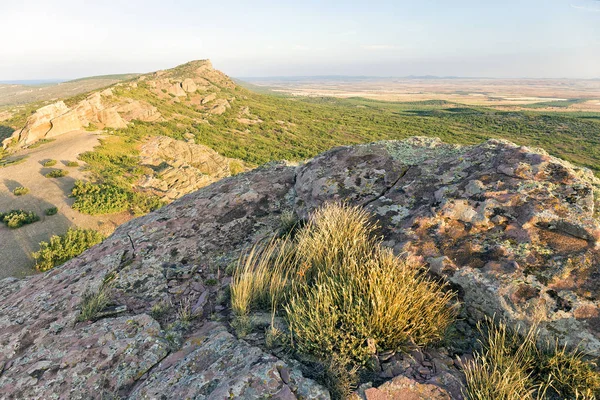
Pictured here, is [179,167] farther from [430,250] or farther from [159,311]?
[430,250]

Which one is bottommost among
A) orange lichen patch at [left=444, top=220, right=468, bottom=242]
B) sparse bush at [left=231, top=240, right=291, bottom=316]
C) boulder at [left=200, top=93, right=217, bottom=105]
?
sparse bush at [left=231, top=240, right=291, bottom=316]

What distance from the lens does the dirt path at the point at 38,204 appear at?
13.3m

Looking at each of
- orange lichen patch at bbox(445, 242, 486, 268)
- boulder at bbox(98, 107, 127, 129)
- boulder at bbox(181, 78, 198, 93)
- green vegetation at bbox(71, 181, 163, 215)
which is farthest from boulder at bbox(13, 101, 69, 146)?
orange lichen patch at bbox(445, 242, 486, 268)

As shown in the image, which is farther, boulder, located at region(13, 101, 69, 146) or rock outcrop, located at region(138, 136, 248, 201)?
boulder, located at region(13, 101, 69, 146)

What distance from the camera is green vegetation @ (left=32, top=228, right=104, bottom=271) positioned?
39.7 ft

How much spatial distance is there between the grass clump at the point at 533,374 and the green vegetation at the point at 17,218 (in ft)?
65.8

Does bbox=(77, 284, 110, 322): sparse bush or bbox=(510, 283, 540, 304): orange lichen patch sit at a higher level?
bbox=(510, 283, 540, 304): orange lichen patch

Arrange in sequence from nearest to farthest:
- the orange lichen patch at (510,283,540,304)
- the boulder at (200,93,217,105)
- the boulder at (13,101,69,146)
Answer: the orange lichen patch at (510,283,540,304)
the boulder at (13,101,69,146)
the boulder at (200,93,217,105)

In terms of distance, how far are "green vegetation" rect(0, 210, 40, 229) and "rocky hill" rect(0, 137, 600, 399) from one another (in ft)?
41.6

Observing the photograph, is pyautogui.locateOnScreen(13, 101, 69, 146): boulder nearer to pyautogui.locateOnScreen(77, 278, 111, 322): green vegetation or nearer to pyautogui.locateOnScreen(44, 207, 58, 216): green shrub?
pyautogui.locateOnScreen(44, 207, 58, 216): green shrub

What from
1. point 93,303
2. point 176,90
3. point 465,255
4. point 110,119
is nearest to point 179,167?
point 110,119

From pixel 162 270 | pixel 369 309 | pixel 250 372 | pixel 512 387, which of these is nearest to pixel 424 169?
pixel 369 309

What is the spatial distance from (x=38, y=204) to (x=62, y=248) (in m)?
7.68

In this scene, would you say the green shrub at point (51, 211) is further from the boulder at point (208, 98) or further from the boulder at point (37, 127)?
the boulder at point (208, 98)
